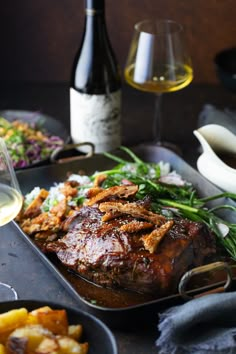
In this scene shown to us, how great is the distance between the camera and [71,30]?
2730 mm

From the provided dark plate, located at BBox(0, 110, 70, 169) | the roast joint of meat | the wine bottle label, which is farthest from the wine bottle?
the roast joint of meat

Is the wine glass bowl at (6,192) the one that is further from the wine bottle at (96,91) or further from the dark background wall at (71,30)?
the dark background wall at (71,30)

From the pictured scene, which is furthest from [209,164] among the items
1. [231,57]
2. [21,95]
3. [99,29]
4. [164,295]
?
[21,95]

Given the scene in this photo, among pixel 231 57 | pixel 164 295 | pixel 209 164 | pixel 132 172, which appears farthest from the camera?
pixel 231 57

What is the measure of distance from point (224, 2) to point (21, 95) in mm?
794

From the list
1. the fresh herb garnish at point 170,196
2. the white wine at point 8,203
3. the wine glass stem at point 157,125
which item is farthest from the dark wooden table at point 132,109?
the fresh herb garnish at point 170,196

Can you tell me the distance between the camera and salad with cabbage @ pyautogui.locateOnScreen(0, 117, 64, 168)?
217 cm

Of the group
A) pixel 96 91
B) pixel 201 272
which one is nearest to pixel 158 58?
pixel 96 91

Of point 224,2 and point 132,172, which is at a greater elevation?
point 224,2

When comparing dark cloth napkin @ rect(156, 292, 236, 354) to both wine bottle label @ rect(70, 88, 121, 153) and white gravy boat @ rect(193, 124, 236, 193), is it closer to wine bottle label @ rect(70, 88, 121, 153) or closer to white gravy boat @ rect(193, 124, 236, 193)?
white gravy boat @ rect(193, 124, 236, 193)

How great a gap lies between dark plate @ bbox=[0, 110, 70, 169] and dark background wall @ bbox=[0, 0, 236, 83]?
41cm

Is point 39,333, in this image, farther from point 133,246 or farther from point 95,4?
point 95,4

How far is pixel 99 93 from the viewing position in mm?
2170

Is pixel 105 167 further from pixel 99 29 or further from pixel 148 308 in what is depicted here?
pixel 148 308
